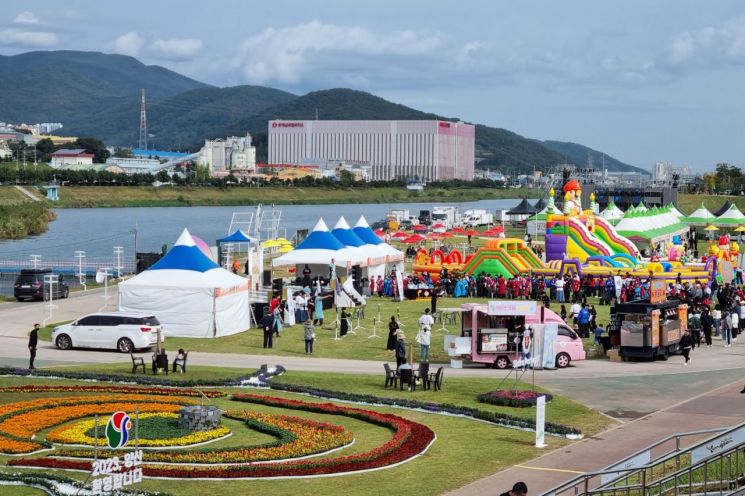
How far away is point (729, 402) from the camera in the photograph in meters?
25.8

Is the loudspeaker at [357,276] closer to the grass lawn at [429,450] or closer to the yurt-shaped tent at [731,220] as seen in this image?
the grass lawn at [429,450]

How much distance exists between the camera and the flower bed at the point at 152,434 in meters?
20.5

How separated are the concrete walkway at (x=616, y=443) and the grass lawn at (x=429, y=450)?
389 millimetres

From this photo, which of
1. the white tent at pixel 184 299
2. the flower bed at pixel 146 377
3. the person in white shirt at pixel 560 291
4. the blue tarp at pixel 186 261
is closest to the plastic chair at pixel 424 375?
the flower bed at pixel 146 377

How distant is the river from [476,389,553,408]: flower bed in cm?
4442

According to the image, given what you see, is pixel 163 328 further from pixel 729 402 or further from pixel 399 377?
pixel 729 402

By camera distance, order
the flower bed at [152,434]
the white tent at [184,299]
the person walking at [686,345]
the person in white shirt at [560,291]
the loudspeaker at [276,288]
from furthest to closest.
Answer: the person in white shirt at [560,291], the loudspeaker at [276,288], the white tent at [184,299], the person walking at [686,345], the flower bed at [152,434]

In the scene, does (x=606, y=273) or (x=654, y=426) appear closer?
(x=654, y=426)

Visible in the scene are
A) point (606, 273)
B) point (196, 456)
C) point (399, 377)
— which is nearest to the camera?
point (196, 456)

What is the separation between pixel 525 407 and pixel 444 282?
25.9 m

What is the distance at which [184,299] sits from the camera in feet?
120

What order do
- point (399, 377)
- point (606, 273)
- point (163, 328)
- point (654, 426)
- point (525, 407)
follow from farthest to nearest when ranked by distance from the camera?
point (606, 273), point (163, 328), point (399, 377), point (525, 407), point (654, 426)

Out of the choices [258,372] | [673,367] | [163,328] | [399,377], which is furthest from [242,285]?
[673,367]

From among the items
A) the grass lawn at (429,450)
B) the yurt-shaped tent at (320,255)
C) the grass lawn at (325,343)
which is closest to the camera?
the grass lawn at (429,450)
